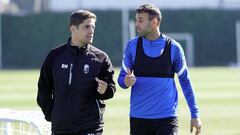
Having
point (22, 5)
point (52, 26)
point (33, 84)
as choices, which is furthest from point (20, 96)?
point (22, 5)

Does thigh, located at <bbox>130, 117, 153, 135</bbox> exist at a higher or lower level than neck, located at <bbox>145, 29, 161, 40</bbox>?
lower

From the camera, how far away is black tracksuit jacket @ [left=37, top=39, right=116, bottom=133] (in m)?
7.65

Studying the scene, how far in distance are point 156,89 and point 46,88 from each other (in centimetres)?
107

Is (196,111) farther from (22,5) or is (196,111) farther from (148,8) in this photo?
(22,5)

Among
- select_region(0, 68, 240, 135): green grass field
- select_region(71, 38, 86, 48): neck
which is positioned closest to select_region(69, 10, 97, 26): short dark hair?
select_region(71, 38, 86, 48): neck

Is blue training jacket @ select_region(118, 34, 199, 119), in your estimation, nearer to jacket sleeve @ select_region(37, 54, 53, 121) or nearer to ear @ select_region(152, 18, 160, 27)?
ear @ select_region(152, 18, 160, 27)

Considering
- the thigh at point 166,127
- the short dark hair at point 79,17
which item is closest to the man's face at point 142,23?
the short dark hair at point 79,17

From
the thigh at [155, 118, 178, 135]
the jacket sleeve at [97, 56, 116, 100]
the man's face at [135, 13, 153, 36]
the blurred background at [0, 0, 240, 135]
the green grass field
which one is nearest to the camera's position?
the jacket sleeve at [97, 56, 116, 100]

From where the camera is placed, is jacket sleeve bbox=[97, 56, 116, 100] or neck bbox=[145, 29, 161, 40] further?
neck bbox=[145, 29, 161, 40]

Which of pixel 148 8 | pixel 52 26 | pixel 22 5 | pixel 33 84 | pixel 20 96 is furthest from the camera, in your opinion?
pixel 22 5

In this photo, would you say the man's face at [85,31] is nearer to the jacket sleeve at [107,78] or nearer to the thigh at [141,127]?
the jacket sleeve at [107,78]

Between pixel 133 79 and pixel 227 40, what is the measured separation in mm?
47962

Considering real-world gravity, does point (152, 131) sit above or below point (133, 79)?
below

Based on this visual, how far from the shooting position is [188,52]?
2172 inches
